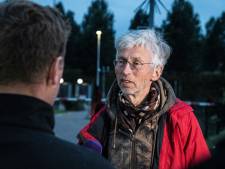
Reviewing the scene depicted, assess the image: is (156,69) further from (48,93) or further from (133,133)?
(48,93)

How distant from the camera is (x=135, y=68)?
12.2ft

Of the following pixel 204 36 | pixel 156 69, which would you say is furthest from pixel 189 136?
pixel 204 36

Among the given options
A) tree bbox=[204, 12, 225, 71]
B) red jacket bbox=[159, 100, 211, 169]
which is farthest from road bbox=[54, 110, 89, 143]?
tree bbox=[204, 12, 225, 71]

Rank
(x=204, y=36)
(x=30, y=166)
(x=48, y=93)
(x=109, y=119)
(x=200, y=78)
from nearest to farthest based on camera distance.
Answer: (x=30, y=166) < (x=48, y=93) < (x=109, y=119) < (x=200, y=78) < (x=204, y=36)

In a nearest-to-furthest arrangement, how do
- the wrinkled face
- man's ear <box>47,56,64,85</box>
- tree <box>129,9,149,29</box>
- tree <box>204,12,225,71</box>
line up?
man's ear <box>47,56,64,85</box> < the wrinkled face < tree <box>129,9,149,29</box> < tree <box>204,12,225,71</box>

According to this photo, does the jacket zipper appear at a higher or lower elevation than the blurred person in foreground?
lower

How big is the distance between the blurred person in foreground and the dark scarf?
1.74 metres

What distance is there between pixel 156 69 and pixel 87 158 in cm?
202

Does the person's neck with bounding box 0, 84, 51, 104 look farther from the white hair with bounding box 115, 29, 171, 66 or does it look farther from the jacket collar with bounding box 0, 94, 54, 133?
the white hair with bounding box 115, 29, 171, 66

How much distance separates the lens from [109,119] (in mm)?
3697

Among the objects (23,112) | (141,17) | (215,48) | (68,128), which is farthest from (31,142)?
(215,48)

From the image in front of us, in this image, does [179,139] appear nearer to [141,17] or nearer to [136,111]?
[136,111]

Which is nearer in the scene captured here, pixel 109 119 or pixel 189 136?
pixel 189 136

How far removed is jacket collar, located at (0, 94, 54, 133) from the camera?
1738 millimetres
